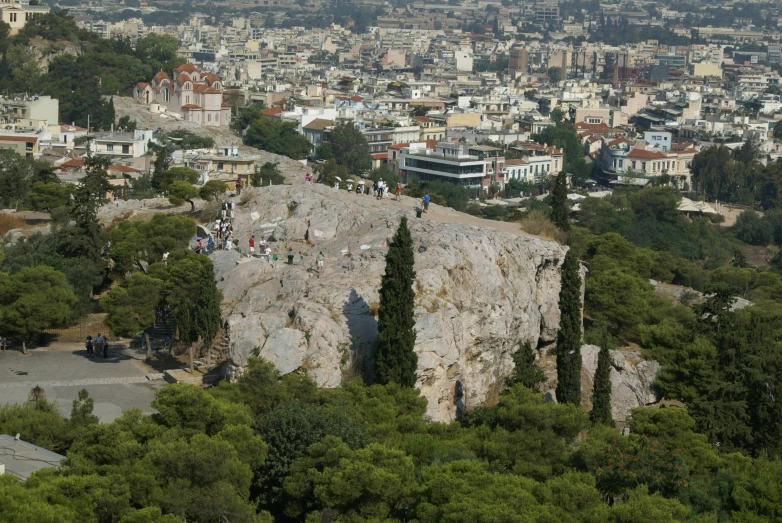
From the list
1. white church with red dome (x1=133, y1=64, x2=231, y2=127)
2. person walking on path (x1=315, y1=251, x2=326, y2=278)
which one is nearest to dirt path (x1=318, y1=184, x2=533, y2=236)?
person walking on path (x1=315, y1=251, x2=326, y2=278)

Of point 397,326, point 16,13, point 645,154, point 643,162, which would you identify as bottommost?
Result: point 643,162

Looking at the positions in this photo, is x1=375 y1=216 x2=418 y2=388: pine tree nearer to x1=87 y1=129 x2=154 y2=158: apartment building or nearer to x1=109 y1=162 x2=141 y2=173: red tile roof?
x1=109 y1=162 x2=141 y2=173: red tile roof

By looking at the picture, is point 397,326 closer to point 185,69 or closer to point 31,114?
point 31,114

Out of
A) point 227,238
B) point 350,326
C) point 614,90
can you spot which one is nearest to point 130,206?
point 227,238

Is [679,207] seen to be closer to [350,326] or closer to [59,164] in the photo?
[59,164]

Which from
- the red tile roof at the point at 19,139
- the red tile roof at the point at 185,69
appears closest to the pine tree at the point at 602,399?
the red tile roof at the point at 19,139

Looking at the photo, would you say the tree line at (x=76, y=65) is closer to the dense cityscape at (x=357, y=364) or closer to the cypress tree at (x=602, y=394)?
the dense cityscape at (x=357, y=364)

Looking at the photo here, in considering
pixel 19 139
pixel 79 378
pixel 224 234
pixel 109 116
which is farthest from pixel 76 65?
pixel 79 378
